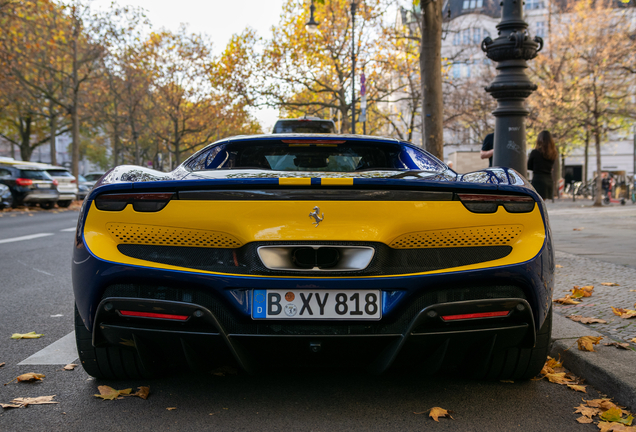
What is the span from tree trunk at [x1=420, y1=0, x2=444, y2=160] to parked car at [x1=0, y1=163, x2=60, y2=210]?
16443mm

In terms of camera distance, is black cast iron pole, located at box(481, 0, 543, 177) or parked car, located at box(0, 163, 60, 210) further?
parked car, located at box(0, 163, 60, 210)

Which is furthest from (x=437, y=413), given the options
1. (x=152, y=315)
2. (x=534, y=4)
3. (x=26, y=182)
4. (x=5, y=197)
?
(x=534, y=4)

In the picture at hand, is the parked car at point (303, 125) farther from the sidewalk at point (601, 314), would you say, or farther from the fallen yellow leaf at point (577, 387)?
the fallen yellow leaf at point (577, 387)

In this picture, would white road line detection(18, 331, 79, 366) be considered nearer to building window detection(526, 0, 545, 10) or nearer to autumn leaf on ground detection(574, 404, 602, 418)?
autumn leaf on ground detection(574, 404, 602, 418)

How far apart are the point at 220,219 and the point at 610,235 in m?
9.49

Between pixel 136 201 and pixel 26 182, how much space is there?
72.2ft

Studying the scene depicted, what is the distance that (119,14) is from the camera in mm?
32688

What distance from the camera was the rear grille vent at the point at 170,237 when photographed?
2.58 meters

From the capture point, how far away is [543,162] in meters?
8.45

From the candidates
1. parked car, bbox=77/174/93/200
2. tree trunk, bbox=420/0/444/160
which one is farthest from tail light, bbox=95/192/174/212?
parked car, bbox=77/174/93/200

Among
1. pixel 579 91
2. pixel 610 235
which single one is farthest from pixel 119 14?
pixel 610 235

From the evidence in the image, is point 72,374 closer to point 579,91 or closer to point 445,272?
point 445,272

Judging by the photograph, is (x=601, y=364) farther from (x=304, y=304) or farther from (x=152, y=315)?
(x=152, y=315)

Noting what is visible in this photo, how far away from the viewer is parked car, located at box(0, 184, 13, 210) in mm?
21391
